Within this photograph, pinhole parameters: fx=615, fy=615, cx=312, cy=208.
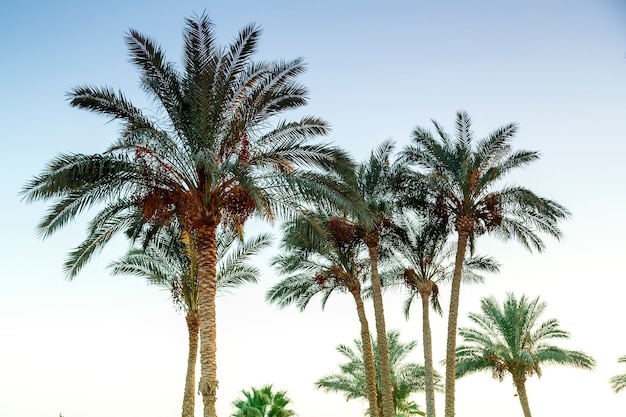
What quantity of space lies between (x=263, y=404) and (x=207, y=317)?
13702 millimetres

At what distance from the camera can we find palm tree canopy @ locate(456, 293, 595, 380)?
104 ft

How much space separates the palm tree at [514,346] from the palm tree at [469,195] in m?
9.18

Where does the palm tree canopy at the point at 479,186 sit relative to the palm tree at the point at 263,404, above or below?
above

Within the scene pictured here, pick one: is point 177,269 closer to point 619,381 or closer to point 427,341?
point 427,341

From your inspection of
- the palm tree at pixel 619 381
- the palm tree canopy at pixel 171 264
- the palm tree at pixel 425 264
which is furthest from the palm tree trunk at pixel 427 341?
the palm tree at pixel 619 381

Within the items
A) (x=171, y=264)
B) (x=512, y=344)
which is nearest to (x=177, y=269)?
(x=171, y=264)

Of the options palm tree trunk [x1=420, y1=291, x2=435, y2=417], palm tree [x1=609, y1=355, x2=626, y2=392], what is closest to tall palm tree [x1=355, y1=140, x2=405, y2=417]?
palm tree trunk [x1=420, y1=291, x2=435, y2=417]

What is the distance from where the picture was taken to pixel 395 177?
2522 centimetres

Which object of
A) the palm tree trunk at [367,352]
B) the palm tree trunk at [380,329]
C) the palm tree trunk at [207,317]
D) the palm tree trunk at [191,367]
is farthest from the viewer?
the palm tree trunk at [367,352]

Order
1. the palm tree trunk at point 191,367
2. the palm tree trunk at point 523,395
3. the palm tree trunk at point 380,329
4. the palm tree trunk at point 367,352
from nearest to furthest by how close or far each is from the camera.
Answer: the palm tree trunk at point 191,367
the palm tree trunk at point 380,329
the palm tree trunk at point 367,352
the palm tree trunk at point 523,395

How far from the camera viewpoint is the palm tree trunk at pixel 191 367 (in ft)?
76.1

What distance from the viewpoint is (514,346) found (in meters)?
32.0

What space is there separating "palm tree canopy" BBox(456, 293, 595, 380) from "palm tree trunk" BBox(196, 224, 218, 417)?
20602mm

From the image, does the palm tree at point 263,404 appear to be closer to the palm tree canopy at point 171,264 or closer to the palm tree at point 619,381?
the palm tree canopy at point 171,264
